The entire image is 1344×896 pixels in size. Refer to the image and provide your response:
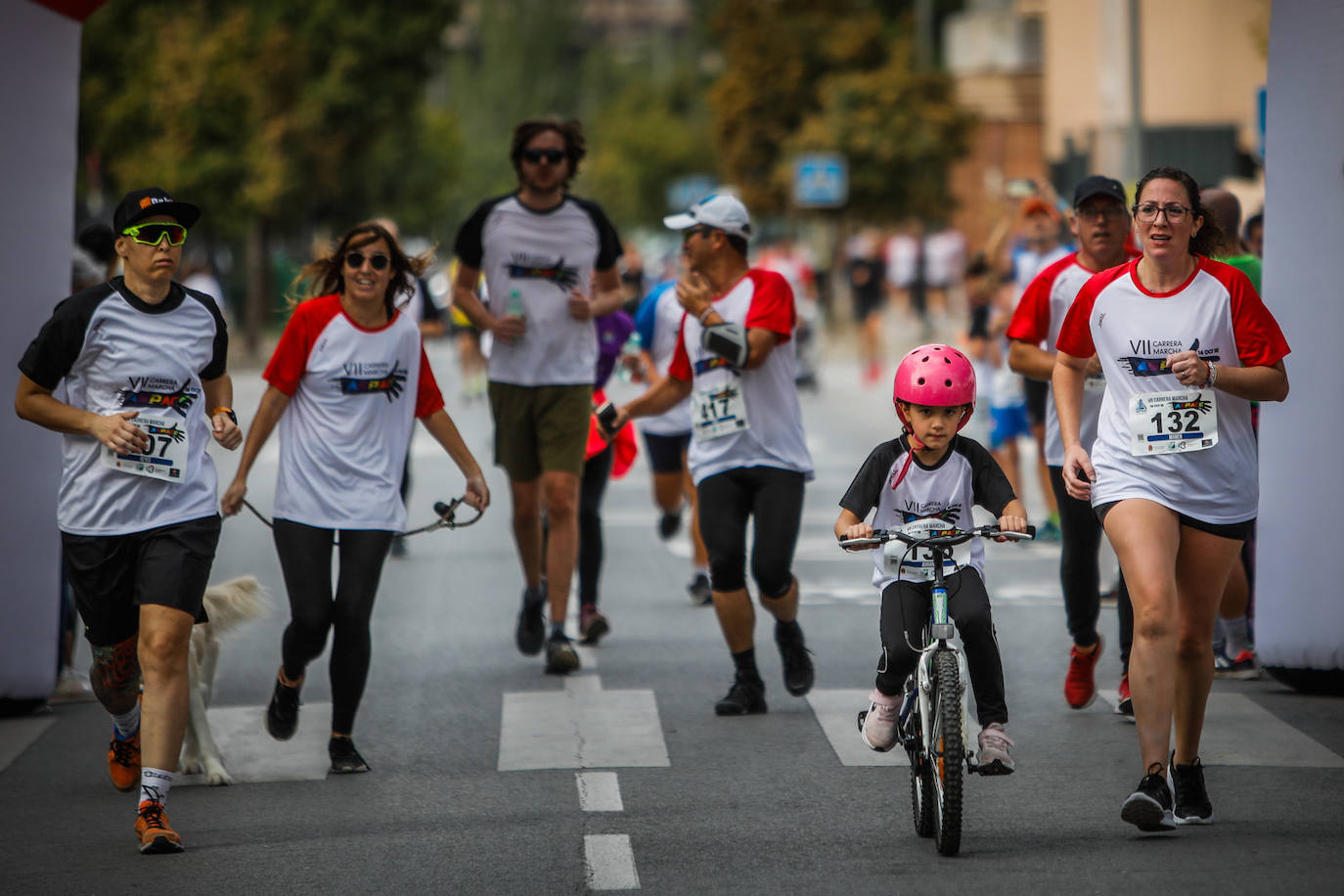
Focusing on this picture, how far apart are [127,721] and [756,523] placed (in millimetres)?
2535

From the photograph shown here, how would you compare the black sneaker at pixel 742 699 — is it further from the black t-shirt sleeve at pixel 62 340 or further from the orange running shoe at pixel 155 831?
the black t-shirt sleeve at pixel 62 340

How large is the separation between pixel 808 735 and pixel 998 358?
734 cm

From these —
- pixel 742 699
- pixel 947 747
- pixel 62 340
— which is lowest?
pixel 742 699

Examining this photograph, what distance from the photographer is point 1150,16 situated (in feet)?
114

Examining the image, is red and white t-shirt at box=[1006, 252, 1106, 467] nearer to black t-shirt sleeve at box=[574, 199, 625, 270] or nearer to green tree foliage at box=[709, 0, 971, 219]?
black t-shirt sleeve at box=[574, 199, 625, 270]

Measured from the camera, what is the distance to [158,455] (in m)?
6.61

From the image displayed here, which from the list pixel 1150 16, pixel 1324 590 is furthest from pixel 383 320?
pixel 1150 16

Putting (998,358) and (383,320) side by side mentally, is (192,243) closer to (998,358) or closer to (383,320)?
(998,358)

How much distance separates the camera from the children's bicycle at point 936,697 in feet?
19.6

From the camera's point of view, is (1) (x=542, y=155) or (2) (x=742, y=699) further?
(1) (x=542, y=155)

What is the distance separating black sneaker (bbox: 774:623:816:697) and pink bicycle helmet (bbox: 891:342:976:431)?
212 cm

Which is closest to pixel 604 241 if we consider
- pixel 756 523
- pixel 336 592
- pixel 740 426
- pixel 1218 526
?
pixel 740 426

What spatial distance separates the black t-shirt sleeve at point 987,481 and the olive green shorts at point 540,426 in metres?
3.25

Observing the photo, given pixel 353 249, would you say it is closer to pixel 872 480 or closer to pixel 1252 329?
pixel 872 480
